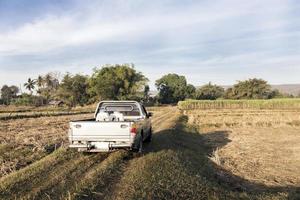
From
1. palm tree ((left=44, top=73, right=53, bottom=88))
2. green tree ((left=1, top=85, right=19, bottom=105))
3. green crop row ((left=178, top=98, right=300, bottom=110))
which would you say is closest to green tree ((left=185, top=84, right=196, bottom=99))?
green crop row ((left=178, top=98, right=300, bottom=110))

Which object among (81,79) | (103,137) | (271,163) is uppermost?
(81,79)

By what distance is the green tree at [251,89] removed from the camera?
109000 mm

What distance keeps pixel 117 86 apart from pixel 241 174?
79.7 metres

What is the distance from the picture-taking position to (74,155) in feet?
46.0

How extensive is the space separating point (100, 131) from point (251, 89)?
10149cm

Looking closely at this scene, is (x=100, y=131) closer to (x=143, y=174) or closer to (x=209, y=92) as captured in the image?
(x=143, y=174)

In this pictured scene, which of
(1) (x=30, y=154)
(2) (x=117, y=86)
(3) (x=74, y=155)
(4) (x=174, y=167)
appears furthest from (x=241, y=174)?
(2) (x=117, y=86)

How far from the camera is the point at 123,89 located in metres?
91.7

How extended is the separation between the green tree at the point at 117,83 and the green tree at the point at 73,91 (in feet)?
17.7

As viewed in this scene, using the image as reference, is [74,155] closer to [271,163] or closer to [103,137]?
[103,137]

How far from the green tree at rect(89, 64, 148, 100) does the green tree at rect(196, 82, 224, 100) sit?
1360 inches

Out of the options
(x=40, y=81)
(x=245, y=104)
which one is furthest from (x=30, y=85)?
(x=245, y=104)

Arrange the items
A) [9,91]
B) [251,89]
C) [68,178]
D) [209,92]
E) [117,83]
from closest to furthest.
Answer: [68,178]
[117,83]
[251,89]
[209,92]
[9,91]

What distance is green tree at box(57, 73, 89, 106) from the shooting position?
97.9m
